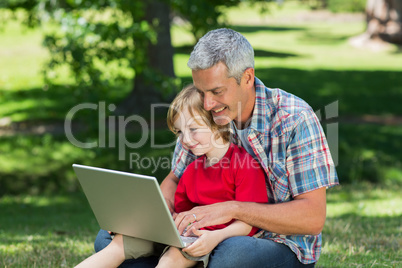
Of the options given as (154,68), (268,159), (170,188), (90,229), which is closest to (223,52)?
(268,159)

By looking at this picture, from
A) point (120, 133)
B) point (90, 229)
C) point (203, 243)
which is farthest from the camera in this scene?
point (120, 133)

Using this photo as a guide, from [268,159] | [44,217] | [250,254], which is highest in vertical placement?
[268,159]

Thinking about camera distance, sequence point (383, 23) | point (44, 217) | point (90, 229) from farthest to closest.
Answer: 1. point (383, 23)
2. point (44, 217)
3. point (90, 229)

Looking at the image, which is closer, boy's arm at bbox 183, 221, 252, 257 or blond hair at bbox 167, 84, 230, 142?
boy's arm at bbox 183, 221, 252, 257

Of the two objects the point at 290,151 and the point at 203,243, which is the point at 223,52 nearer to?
the point at 290,151

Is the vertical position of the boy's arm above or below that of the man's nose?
below

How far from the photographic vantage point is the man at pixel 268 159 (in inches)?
116

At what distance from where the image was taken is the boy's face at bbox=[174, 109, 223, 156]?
3.27m

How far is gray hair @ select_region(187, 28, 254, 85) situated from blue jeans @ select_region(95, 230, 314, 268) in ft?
2.77

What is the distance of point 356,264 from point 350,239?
0.87 m

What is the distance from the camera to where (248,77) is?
318 centimetres

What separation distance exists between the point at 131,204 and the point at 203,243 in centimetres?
39

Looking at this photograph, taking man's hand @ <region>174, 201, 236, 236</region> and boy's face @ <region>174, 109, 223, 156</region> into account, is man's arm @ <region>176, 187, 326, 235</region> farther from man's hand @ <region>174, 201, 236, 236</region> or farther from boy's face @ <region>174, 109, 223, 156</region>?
boy's face @ <region>174, 109, 223, 156</region>

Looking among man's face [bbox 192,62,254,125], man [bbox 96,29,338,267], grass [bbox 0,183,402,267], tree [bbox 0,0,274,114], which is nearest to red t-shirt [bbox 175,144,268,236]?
man [bbox 96,29,338,267]
